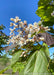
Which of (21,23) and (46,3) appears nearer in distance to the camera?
(21,23)

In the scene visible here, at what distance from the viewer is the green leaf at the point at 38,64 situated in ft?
2.37

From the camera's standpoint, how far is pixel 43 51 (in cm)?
79

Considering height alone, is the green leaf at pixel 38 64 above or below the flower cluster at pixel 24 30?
below

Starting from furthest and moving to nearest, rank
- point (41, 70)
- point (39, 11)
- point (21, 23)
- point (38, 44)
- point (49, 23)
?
point (39, 11) → point (49, 23) → point (21, 23) → point (38, 44) → point (41, 70)

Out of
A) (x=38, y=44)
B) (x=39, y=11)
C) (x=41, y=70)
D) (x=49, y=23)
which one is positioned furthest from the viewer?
(x=39, y=11)

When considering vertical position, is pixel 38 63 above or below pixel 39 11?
below

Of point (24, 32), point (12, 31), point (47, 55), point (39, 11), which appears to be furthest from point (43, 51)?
point (39, 11)

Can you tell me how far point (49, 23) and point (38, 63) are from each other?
0.53 m

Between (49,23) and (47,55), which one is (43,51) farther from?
(49,23)

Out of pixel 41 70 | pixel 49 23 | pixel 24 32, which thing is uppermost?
pixel 49 23

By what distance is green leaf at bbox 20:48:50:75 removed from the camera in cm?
72

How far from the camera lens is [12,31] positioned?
999mm

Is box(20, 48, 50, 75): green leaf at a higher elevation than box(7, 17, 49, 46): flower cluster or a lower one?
lower

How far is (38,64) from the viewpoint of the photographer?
738 millimetres
